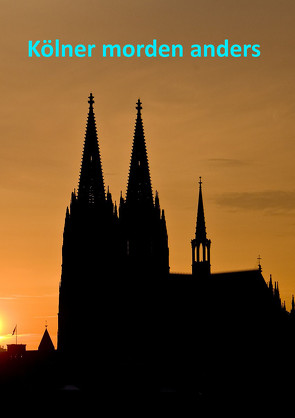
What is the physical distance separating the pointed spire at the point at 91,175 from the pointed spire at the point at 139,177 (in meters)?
2.85

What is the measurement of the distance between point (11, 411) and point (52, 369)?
33.6 ft

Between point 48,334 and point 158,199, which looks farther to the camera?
point 48,334

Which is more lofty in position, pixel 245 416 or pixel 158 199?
pixel 158 199

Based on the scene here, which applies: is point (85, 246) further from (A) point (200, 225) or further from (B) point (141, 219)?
(A) point (200, 225)

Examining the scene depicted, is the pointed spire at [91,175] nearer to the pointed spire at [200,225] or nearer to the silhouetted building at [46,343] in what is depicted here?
the pointed spire at [200,225]

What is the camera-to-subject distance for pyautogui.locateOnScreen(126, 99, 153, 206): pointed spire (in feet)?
309

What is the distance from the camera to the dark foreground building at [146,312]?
94438mm

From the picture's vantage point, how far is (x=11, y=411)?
291 ft

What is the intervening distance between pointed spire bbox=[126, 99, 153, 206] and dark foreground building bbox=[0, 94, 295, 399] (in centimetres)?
9

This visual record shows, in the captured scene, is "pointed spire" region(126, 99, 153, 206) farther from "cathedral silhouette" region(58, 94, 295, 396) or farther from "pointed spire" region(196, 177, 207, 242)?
"pointed spire" region(196, 177, 207, 242)

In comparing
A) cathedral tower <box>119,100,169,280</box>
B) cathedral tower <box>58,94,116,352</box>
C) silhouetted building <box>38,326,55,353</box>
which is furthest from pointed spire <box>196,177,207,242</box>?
silhouetted building <box>38,326,55,353</box>

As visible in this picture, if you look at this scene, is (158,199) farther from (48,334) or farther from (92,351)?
(48,334)

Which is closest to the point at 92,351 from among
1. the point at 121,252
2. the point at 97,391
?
the point at 97,391

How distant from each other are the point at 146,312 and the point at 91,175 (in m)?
17.9
